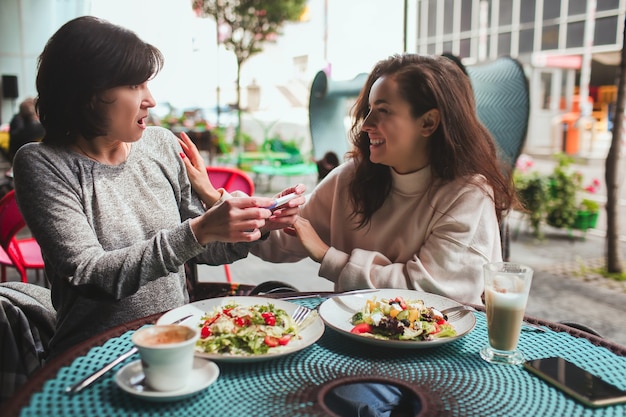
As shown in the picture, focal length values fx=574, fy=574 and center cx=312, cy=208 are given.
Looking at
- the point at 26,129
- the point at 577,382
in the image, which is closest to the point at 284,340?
the point at 577,382

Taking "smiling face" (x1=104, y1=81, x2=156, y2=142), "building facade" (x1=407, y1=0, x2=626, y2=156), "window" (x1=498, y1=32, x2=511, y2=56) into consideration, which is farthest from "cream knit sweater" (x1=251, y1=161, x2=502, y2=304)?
"window" (x1=498, y1=32, x2=511, y2=56)

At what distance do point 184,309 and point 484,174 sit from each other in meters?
0.91

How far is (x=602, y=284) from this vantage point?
12.8 feet

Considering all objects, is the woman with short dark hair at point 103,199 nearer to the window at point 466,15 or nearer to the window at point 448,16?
the window at point 466,15

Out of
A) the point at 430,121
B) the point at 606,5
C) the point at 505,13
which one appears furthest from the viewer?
the point at 505,13

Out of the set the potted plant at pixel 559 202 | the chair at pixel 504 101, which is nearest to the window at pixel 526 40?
the potted plant at pixel 559 202

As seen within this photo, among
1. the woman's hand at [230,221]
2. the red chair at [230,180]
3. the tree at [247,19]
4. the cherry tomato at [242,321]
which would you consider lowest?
the cherry tomato at [242,321]

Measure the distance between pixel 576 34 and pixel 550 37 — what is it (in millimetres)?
691

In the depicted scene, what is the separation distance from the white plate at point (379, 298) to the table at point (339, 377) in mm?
27

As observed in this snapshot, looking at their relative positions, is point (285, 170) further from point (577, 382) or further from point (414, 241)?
point (577, 382)

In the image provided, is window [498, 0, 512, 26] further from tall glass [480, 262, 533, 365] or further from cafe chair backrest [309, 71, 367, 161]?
tall glass [480, 262, 533, 365]

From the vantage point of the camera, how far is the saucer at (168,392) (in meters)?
0.85

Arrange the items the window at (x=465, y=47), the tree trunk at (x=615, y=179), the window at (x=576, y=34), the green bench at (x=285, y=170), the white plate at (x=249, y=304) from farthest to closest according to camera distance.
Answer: the window at (x=465, y=47) < the window at (x=576, y=34) < the green bench at (x=285, y=170) < the tree trunk at (x=615, y=179) < the white plate at (x=249, y=304)

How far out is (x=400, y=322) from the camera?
111 cm
